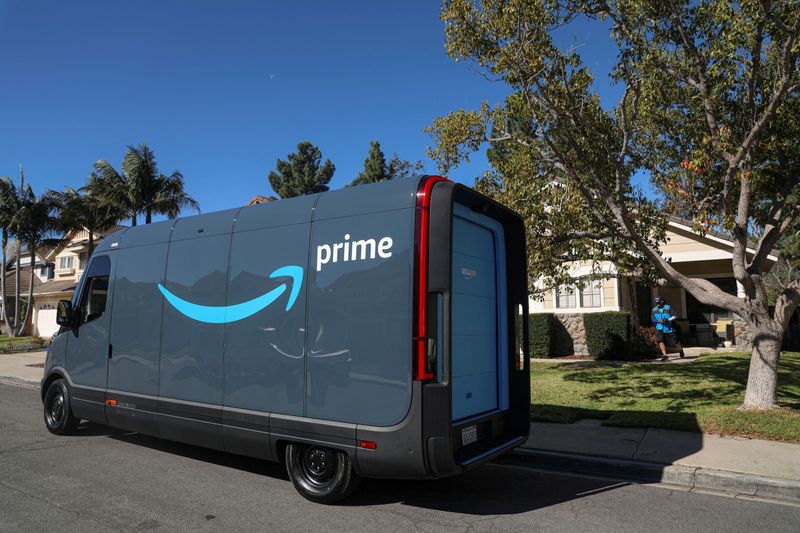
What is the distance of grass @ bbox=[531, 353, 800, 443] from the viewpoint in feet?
24.0

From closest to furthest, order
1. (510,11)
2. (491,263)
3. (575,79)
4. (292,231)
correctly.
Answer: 1. (292,231)
2. (491,263)
3. (510,11)
4. (575,79)

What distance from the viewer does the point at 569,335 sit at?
16.8 m

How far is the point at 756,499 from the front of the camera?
16.7 feet

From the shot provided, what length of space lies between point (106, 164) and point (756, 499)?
31986 mm

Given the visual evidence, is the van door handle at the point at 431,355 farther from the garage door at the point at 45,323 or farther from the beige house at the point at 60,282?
the garage door at the point at 45,323

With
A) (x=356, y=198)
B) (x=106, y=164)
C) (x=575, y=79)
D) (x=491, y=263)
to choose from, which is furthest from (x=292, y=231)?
(x=106, y=164)

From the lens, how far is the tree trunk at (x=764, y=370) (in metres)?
7.82

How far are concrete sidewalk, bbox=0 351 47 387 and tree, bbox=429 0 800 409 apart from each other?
12709 mm

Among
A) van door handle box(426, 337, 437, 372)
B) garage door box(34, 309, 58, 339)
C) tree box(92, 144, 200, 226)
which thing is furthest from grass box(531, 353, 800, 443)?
garage door box(34, 309, 58, 339)

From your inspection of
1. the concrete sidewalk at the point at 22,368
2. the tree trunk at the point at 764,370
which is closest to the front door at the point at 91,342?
the concrete sidewalk at the point at 22,368

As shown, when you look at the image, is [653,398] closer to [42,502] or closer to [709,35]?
[709,35]

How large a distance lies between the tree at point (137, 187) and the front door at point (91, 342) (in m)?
23.3

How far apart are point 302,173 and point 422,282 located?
119ft

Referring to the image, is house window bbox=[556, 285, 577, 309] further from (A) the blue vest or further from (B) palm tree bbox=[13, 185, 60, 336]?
(B) palm tree bbox=[13, 185, 60, 336]
